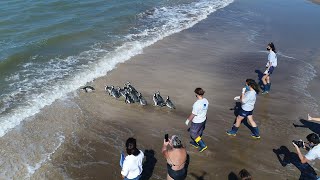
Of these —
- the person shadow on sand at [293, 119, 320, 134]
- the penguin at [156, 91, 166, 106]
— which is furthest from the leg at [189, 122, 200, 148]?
the person shadow on sand at [293, 119, 320, 134]

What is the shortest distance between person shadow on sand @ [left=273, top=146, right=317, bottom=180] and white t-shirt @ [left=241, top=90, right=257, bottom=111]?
1.81 meters

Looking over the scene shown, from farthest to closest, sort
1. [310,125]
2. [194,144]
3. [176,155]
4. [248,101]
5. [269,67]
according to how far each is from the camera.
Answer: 1. [269,67]
2. [310,125]
3. [194,144]
4. [248,101]
5. [176,155]

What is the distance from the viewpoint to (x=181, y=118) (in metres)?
14.6

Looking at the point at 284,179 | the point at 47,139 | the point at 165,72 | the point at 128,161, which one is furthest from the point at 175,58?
the point at 128,161

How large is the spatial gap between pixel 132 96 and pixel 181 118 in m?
2.39

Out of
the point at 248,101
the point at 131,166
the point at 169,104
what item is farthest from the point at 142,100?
the point at 131,166

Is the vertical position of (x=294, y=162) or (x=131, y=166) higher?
(x=131, y=166)

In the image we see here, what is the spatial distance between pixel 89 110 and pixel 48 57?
22.8 ft

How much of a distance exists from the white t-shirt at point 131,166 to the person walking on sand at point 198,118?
277 cm

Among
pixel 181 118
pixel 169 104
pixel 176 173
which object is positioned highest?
pixel 176 173

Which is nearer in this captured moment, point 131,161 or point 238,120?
point 131,161

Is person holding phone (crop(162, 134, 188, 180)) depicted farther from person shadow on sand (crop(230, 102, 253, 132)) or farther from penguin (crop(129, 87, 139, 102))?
penguin (crop(129, 87, 139, 102))

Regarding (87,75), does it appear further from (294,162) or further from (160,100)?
(294,162)

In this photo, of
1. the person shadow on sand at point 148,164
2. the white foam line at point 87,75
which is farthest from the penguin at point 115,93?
the person shadow on sand at point 148,164
